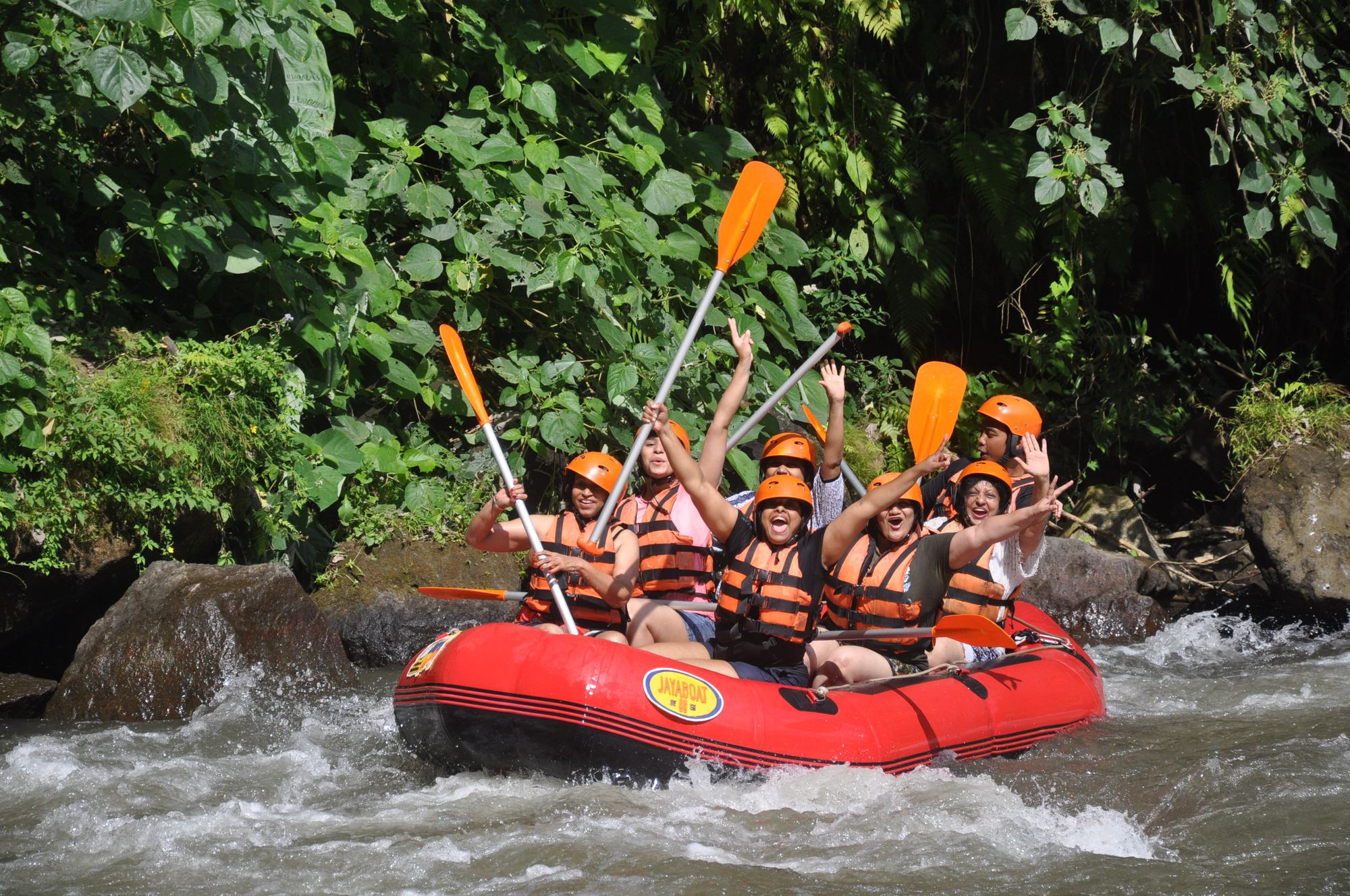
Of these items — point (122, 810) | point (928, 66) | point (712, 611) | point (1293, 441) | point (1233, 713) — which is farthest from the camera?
point (928, 66)

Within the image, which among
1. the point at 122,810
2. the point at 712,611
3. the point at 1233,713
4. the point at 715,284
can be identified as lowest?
the point at 1233,713

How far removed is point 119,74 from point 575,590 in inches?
90.5

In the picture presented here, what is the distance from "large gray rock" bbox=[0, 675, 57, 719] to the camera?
15.5 feet

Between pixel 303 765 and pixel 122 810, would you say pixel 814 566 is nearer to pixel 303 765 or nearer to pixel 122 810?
pixel 303 765

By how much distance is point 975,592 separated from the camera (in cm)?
466

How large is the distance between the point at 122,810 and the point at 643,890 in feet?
5.35

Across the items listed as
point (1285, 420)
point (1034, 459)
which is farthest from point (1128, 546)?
point (1034, 459)

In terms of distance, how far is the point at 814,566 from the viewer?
4.11m

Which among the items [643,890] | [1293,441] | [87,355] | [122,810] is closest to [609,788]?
[643,890]

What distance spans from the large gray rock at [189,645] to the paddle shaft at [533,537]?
4.00ft

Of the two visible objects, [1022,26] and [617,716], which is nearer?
[617,716]

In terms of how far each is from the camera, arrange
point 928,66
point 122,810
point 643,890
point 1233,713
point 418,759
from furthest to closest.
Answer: point 928,66 → point 1233,713 → point 418,759 → point 122,810 → point 643,890

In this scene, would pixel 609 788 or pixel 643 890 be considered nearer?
pixel 643 890

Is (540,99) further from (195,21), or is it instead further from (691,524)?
(691,524)
